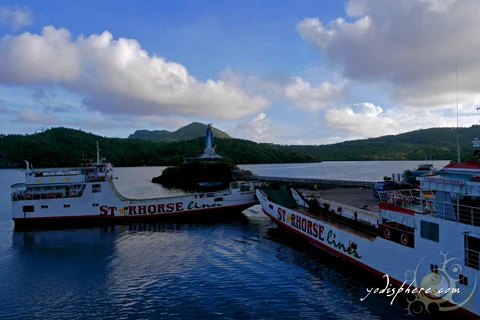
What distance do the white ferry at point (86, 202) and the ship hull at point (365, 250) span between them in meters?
16.9

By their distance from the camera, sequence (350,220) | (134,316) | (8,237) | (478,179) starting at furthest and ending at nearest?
(8,237) < (350,220) < (134,316) < (478,179)

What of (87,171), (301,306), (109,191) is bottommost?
(301,306)

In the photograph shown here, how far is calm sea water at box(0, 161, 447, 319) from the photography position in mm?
20000

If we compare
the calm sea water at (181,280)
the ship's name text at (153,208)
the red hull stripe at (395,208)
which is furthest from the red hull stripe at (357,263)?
the ship's name text at (153,208)

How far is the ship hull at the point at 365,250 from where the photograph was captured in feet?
66.1

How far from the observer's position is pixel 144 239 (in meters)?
38.4

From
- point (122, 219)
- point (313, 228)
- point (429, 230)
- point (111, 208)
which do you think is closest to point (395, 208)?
point (429, 230)

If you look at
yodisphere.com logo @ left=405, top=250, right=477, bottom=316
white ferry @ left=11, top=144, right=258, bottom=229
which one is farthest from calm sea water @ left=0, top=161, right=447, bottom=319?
white ferry @ left=11, top=144, right=258, bottom=229

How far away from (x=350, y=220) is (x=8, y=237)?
4158 cm

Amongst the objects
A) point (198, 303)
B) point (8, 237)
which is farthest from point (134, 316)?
point (8, 237)

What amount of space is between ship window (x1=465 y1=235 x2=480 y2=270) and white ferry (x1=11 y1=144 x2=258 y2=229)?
35.4 m

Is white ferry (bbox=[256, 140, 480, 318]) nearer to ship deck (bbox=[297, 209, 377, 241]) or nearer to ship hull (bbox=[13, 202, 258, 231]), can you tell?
ship deck (bbox=[297, 209, 377, 241])

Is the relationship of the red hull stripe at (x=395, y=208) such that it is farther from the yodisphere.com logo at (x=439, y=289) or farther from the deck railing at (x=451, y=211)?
the yodisphere.com logo at (x=439, y=289)

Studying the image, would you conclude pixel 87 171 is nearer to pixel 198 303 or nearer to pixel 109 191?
pixel 109 191
